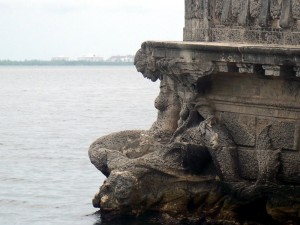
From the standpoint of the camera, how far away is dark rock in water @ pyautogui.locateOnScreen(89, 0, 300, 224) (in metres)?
19.7

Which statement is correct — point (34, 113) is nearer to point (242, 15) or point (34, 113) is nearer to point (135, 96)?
point (135, 96)

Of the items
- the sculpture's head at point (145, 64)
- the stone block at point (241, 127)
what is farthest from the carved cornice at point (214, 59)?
the stone block at point (241, 127)

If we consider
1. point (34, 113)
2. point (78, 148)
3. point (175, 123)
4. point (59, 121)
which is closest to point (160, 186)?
point (175, 123)

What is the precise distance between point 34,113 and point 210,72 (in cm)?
3562

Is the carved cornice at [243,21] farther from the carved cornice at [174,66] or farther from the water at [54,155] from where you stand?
the water at [54,155]

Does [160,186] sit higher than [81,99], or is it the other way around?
[160,186]

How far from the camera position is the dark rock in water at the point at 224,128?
19.7m

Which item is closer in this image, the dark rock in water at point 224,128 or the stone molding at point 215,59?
the stone molding at point 215,59

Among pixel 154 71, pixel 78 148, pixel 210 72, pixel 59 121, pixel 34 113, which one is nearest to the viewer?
pixel 210 72

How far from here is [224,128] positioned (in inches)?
808

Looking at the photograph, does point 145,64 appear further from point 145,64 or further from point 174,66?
point 174,66

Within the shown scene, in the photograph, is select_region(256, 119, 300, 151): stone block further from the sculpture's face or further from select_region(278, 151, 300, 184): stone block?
the sculpture's face

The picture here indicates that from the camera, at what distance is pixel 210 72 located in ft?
65.9

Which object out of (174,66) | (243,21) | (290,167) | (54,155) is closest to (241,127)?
(290,167)
